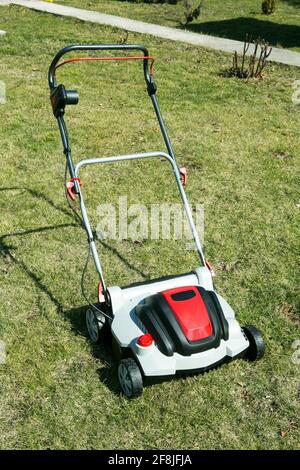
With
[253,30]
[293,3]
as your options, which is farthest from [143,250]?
[293,3]

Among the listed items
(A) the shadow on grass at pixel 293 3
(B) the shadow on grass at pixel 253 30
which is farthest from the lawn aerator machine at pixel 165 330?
(A) the shadow on grass at pixel 293 3

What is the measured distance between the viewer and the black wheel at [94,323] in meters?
3.65

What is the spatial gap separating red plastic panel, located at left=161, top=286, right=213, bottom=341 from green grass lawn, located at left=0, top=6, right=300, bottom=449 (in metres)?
0.53

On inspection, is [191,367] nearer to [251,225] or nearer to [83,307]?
[83,307]

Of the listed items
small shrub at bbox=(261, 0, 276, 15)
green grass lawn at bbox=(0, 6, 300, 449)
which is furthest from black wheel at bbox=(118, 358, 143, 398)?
small shrub at bbox=(261, 0, 276, 15)

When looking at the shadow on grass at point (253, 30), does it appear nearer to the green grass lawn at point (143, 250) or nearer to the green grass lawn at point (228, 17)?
the green grass lawn at point (228, 17)

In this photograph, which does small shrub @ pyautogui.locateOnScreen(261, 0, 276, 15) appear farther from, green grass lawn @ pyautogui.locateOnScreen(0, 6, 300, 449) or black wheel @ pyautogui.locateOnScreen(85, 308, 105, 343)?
black wheel @ pyautogui.locateOnScreen(85, 308, 105, 343)

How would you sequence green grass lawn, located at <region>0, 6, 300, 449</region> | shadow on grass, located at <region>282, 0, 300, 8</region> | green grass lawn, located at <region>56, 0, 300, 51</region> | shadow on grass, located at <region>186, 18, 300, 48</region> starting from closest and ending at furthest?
green grass lawn, located at <region>0, 6, 300, 449</region> < shadow on grass, located at <region>186, 18, 300, 48</region> < green grass lawn, located at <region>56, 0, 300, 51</region> < shadow on grass, located at <region>282, 0, 300, 8</region>

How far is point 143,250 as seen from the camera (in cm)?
500

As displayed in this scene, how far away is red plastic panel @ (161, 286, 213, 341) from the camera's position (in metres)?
3.18

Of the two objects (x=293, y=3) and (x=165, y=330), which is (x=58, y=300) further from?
(x=293, y=3)

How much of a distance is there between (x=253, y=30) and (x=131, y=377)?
12540 mm

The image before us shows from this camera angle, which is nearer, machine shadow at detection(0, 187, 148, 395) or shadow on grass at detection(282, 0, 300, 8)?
machine shadow at detection(0, 187, 148, 395)

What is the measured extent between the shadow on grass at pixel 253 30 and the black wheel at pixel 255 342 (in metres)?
9.95
